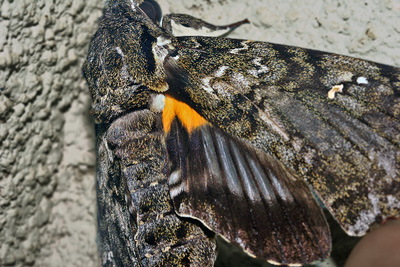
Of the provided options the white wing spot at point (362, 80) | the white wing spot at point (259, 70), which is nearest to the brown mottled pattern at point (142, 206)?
the white wing spot at point (259, 70)

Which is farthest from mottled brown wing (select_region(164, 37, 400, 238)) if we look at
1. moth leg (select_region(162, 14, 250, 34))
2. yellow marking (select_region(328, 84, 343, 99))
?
moth leg (select_region(162, 14, 250, 34))

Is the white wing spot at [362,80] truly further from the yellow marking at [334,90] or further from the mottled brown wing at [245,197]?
the mottled brown wing at [245,197]

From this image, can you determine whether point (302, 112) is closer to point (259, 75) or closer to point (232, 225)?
point (259, 75)

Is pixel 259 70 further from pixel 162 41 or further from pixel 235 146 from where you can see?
pixel 162 41

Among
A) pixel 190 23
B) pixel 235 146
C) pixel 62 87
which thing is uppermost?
pixel 190 23

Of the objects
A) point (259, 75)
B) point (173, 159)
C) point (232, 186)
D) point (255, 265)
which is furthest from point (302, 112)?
point (255, 265)

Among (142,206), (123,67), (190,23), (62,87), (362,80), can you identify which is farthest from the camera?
(62,87)

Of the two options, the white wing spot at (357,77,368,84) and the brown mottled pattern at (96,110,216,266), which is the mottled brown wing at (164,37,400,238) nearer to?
the white wing spot at (357,77,368,84)

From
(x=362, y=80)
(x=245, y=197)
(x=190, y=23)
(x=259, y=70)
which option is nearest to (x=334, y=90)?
(x=362, y=80)
